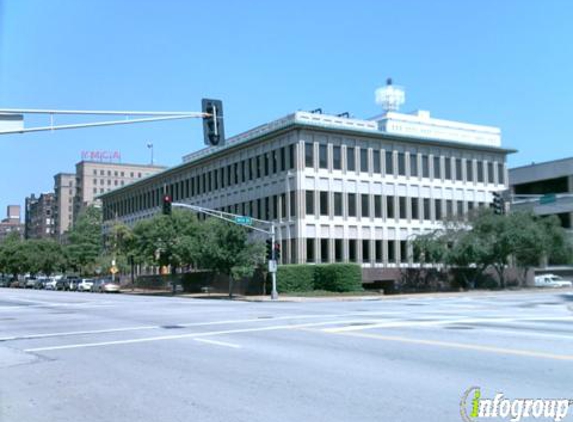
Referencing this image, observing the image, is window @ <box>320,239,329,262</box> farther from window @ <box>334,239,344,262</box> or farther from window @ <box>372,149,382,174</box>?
window @ <box>372,149,382,174</box>

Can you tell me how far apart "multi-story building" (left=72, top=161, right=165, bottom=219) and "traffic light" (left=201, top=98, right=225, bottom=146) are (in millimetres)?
164225

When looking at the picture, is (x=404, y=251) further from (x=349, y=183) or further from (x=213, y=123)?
(x=213, y=123)

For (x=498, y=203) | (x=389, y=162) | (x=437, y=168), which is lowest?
(x=498, y=203)

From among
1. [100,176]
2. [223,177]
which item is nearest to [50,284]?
[223,177]

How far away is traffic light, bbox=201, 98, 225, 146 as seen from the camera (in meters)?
20.6

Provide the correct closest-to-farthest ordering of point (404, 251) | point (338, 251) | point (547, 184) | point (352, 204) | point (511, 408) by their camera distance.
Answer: point (511, 408), point (338, 251), point (352, 204), point (404, 251), point (547, 184)

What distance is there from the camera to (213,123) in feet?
67.7

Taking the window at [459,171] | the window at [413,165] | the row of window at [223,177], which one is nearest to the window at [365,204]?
the window at [413,165]

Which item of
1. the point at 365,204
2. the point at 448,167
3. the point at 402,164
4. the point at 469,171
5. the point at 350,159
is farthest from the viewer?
the point at 469,171

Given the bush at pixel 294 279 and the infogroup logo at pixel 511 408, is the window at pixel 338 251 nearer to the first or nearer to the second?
the bush at pixel 294 279

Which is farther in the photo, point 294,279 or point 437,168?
point 437,168

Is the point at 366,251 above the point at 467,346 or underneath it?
above

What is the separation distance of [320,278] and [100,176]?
147 meters

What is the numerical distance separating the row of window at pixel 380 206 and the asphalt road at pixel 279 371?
36.3 metres
